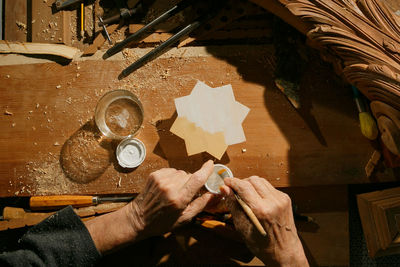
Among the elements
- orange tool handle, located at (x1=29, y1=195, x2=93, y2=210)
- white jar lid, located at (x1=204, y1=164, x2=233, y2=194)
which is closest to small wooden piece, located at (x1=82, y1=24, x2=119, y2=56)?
orange tool handle, located at (x1=29, y1=195, x2=93, y2=210)

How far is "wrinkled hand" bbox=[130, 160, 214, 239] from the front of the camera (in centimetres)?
96

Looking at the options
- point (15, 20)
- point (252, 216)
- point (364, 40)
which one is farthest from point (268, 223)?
point (15, 20)

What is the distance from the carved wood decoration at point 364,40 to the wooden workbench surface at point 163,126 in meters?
0.16

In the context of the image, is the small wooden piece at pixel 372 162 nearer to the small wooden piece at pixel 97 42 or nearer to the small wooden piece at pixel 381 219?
the small wooden piece at pixel 381 219

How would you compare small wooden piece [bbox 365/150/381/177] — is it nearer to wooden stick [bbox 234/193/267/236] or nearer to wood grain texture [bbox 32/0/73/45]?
wooden stick [bbox 234/193/267/236]

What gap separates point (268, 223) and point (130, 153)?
1.86 ft

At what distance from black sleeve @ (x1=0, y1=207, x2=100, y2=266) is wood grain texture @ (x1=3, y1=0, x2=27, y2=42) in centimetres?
81

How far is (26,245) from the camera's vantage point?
99 centimetres

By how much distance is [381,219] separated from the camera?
1.13 metres

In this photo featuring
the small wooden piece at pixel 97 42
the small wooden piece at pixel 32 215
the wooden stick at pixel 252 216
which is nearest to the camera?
the wooden stick at pixel 252 216

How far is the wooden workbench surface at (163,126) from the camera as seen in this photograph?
112cm

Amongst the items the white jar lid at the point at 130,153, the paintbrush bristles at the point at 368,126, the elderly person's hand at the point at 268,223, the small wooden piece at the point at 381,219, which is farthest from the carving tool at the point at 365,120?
the white jar lid at the point at 130,153

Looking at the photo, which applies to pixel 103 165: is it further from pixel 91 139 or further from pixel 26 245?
pixel 26 245

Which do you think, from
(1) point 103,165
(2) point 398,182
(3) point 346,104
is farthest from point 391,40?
(1) point 103,165
